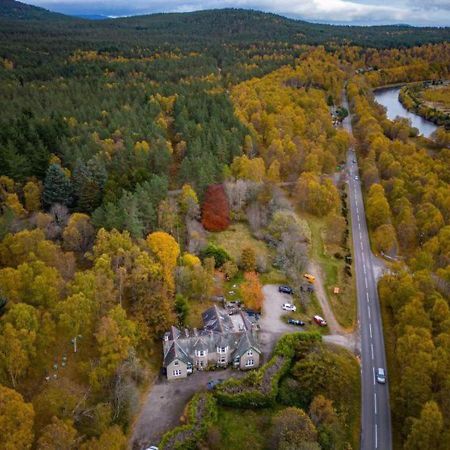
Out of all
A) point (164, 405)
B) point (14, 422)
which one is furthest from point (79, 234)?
point (14, 422)

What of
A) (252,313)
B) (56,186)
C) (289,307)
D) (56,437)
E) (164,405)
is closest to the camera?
(56,437)

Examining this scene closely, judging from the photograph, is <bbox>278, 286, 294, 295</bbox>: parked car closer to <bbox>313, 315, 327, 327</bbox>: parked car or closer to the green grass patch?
<bbox>313, 315, 327, 327</bbox>: parked car

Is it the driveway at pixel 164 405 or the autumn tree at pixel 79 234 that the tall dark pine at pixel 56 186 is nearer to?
the autumn tree at pixel 79 234

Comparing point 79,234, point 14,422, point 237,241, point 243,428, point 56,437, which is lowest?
point 243,428

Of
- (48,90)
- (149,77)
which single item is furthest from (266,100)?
(48,90)

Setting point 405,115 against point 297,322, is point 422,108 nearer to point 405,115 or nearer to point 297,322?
point 405,115

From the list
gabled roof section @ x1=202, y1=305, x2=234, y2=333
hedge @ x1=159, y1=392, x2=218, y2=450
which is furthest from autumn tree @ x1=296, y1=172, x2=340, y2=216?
hedge @ x1=159, y1=392, x2=218, y2=450

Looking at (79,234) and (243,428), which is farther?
(79,234)
